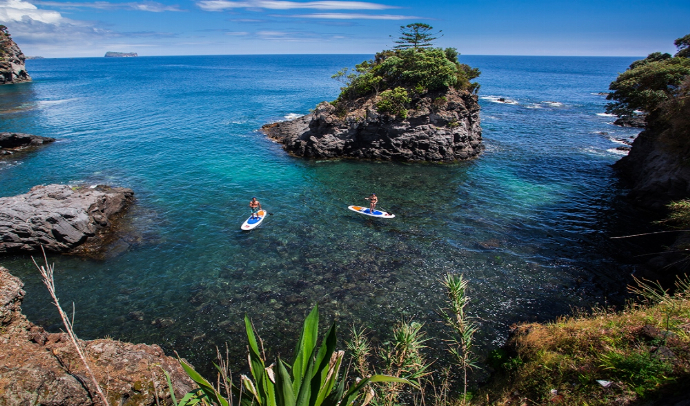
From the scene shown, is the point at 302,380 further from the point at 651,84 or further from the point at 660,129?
the point at 651,84

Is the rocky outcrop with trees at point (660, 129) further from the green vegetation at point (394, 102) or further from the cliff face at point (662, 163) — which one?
the green vegetation at point (394, 102)

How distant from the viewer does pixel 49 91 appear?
92.7 metres

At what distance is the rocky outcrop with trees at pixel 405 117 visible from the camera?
3844 cm

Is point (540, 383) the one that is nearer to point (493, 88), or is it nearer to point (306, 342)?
point (306, 342)

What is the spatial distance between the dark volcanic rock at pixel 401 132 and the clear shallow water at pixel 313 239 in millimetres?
2121

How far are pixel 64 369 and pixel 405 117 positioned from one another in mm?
35833

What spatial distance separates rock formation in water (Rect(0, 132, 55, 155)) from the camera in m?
41.8

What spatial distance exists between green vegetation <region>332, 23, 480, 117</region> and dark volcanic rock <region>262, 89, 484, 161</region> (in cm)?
126

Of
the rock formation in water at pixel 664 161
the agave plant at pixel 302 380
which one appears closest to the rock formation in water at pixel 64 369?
the agave plant at pixel 302 380

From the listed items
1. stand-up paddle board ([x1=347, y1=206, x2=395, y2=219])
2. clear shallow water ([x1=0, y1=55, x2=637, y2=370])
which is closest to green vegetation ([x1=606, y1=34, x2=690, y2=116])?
clear shallow water ([x1=0, y1=55, x2=637, y2=370])

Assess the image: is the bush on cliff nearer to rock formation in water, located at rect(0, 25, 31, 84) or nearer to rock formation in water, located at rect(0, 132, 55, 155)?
rock formation in water, located at rect(0, 132, 55, 155)

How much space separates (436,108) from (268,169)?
819 inches

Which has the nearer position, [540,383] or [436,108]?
[540,383]

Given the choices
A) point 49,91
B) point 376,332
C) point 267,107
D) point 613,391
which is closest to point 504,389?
point 613,391
